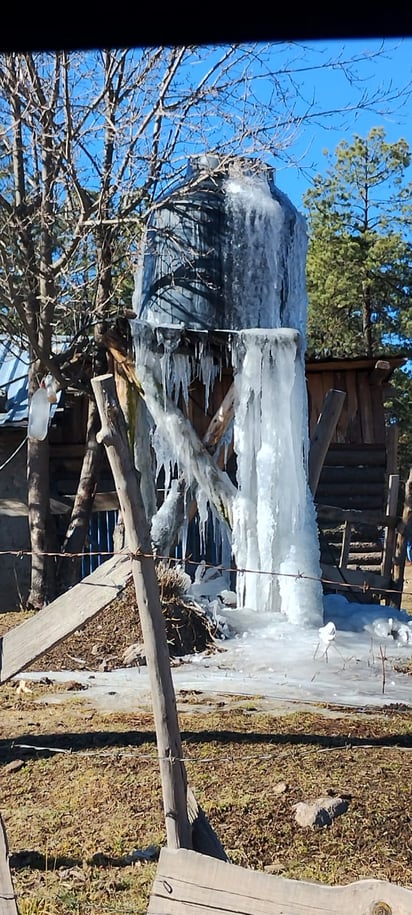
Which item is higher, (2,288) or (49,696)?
(2,288)

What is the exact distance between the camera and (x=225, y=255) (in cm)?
1184

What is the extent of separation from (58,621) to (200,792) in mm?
1701

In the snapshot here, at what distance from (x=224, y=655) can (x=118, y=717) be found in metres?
2.52

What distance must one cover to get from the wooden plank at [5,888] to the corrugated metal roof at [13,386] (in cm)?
1107

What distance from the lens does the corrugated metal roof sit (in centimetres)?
1487

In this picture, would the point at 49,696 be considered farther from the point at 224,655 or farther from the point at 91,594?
the point at 91,594

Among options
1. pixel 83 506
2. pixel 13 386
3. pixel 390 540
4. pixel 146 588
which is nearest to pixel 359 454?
pixel 390 540

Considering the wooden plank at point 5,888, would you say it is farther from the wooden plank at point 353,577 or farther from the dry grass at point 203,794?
the wooden plank at point 353,577

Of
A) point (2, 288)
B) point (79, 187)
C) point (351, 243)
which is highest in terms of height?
point (351, 243)

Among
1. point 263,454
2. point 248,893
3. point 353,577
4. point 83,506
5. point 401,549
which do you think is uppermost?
point 263,454

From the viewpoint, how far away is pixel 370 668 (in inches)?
331

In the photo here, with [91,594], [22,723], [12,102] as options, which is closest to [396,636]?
[22,723]

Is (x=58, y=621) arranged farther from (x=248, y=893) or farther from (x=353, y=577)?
(x=353, y=577)

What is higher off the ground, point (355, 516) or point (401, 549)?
point (355, 516)
